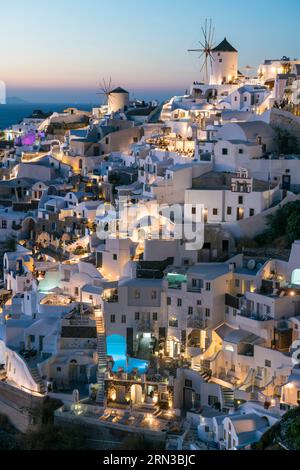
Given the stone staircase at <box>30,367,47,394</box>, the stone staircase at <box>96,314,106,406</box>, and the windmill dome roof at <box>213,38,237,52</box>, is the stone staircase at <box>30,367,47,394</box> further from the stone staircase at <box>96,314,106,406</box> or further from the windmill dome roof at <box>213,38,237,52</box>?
the windmill dome roof at <box>213,38,237,52</box>

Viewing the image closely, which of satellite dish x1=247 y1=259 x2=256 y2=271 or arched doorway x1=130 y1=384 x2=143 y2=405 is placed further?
satellite dish x1=247 y1=259 x2=256 y2=271

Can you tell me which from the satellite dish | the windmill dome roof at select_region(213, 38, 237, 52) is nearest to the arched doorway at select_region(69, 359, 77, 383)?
the satellite dish

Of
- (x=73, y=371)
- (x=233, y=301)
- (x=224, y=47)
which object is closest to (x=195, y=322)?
(x=233, y=301)

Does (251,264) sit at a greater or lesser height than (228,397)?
greater

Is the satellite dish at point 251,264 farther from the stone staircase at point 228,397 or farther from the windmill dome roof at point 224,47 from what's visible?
the windmill dome roof at point 224,47

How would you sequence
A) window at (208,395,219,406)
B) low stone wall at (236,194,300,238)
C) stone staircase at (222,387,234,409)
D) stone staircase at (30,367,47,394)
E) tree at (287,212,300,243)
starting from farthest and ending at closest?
low stone wall at (236,194,300,238) < tree at (287,212,300,243) < stone staircase at (30,367,47,394) < window at (208,395,219,406) < stone staircase at (222,387,234,409)

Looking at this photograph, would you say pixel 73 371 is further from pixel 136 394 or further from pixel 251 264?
pixel 251 264
